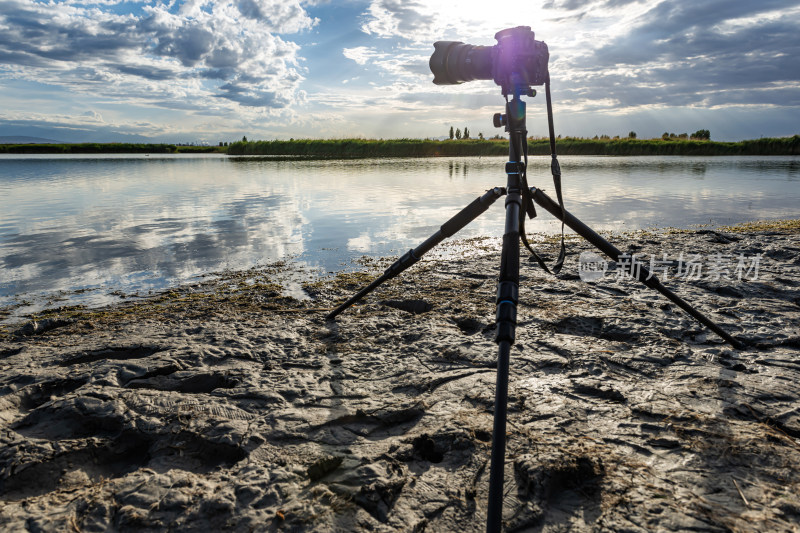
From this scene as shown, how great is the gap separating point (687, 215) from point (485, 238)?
5.87m

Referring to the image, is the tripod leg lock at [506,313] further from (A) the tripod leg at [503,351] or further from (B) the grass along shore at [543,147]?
(B) the grass along shore at [543,147]

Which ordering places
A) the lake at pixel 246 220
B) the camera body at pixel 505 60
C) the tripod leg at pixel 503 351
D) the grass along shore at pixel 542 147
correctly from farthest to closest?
1. the grass along shore at pixel 542 147
2. the lake at pixel 246 220
3. the camera body at pixel 505 60
4. the tripod leg at pixel 503 351

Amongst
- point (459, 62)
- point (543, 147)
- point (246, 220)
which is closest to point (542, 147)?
point (543, 147)

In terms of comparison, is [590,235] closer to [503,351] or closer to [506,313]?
[506,313]

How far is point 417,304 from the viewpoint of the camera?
4449mm

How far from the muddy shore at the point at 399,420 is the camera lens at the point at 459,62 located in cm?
195

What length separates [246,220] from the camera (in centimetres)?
996

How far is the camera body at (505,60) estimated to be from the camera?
8.16ft

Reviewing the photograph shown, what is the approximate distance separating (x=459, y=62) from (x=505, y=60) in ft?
1.27

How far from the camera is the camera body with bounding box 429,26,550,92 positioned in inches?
98.0

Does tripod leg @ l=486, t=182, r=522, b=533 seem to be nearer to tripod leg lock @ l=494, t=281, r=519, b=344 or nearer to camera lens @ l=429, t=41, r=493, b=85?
tripod leg lock @ l=494, t=281, r=519, b=344

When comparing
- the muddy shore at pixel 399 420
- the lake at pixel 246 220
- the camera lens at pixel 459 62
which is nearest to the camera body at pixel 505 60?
the camera lens at pixel 459 62

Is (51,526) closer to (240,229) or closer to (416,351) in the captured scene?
(416,351)

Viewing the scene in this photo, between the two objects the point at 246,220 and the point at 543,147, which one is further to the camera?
the point at 543,147
